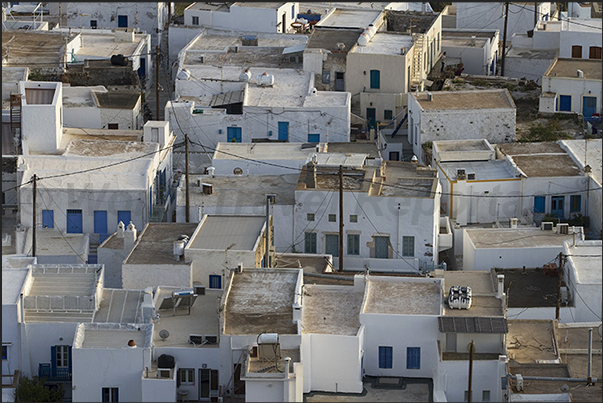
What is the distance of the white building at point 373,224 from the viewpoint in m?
60.5

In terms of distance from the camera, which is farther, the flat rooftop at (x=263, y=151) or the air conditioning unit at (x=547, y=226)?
the flat rooftop at (x=263, y=151)

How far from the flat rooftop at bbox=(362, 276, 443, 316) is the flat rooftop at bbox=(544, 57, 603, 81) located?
2760 centimetres

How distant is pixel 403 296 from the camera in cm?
5300

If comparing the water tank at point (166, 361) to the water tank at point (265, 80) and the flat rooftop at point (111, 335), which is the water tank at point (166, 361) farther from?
the water tank at point (265, 80)

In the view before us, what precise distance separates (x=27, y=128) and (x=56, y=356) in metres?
17.7

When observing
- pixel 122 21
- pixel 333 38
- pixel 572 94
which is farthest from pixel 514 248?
pixel 122 21

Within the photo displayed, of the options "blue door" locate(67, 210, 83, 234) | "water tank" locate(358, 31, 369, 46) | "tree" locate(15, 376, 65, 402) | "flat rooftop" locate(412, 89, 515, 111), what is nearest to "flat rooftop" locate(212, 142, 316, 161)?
"blue door" locate(67, 210, 83, 234)

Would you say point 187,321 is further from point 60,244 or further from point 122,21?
point 122,21

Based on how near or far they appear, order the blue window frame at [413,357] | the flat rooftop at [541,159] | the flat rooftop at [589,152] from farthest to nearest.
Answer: the flat rooftop at [589,152], the flat rooftop at [541,159], the blue window frame at [413,357]

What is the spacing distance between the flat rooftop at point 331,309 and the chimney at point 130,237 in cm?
774

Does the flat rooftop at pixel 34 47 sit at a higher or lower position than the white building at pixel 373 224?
higher

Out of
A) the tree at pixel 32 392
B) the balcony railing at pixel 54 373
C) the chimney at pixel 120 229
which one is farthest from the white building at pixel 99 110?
the tree at pixel 32 392

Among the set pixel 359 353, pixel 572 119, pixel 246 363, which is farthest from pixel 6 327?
pixel 572 119

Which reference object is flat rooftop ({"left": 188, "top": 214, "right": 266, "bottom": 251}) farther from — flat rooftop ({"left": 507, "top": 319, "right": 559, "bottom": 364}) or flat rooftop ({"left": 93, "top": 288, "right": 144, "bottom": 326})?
flat rooftop ({"left": 507, "top": 319, "right": 559, "bottom": 364})
